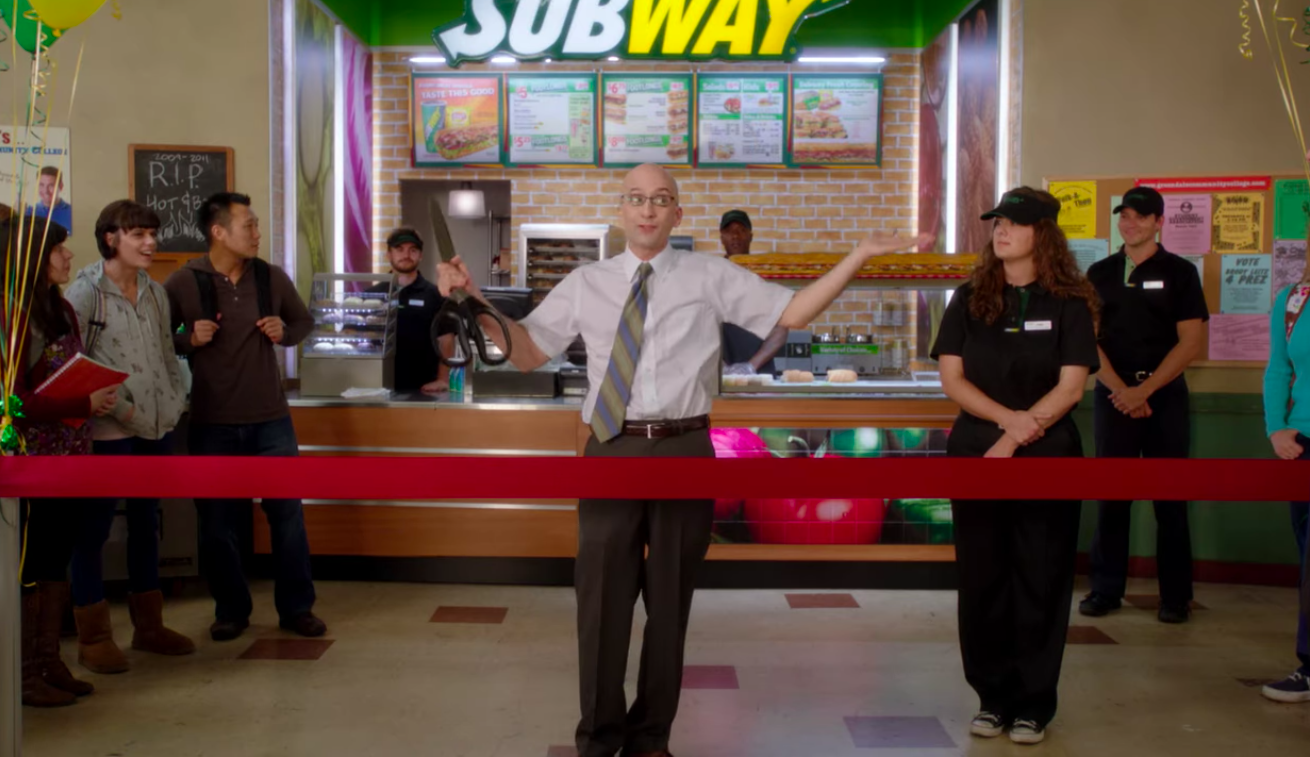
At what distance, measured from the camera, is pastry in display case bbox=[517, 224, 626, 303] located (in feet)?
24.0

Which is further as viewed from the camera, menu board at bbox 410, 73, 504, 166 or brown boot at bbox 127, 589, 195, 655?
menu board at bbox 410, 73, 504, 166

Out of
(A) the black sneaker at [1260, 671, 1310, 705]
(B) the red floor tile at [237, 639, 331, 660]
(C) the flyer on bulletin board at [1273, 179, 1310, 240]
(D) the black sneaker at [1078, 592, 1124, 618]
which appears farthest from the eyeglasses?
(C) the flyer on bulletin board at [1273, 179, 1310, 240]

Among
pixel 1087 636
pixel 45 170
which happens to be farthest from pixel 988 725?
pixel 45 170

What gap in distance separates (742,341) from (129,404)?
3.11 meters

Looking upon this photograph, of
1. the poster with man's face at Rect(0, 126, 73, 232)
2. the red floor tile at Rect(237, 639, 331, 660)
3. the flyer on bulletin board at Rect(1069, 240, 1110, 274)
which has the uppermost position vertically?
the poster with man's face at Rect(0, 126, 73, 232)

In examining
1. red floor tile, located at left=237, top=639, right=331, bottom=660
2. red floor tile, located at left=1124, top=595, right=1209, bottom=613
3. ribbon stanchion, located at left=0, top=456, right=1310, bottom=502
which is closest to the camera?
ribbon stanchion, located at left=0, top=456, right=1310, bottom=502

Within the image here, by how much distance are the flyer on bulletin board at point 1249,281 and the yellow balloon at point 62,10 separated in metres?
4.93

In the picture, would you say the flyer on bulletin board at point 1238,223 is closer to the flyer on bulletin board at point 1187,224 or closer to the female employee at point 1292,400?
the flyer on bulletin board at point 1187,224

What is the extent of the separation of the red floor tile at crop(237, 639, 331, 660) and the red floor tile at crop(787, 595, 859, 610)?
1.93 m

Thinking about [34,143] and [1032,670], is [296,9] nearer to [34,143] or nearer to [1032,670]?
[34,143]

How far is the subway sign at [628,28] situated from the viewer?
6137mm

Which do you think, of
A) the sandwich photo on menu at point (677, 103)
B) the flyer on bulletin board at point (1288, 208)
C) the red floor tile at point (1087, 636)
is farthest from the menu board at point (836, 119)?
the red floor tile at point (1087, 636)

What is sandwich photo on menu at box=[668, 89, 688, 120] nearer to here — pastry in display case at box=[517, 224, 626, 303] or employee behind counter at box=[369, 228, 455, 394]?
pastry in display case at box=[517, 224, 626, 303]

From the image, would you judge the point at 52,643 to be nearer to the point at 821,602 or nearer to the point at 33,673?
the point at 33,673
